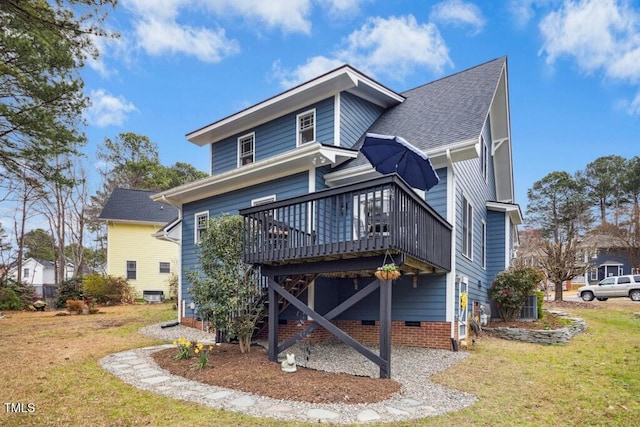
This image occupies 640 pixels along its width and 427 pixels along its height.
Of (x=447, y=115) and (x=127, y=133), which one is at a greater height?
(x=127, y=133)

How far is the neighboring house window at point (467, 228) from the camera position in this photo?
1063 cm

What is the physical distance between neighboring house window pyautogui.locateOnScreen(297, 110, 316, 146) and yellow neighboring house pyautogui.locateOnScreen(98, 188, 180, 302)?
49.3 ft

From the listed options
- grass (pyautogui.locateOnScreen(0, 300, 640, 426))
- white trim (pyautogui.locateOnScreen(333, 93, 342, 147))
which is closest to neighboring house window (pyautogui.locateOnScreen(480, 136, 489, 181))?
white trim (pyautogui.locateOnScreen(333, 93, 342, 147))

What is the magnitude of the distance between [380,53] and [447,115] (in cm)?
1004

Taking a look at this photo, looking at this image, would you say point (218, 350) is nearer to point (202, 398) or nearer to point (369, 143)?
point (202, 398)

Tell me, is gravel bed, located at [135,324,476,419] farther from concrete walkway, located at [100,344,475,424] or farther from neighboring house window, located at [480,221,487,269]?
neighboring house window, located at [480,221,487,269]

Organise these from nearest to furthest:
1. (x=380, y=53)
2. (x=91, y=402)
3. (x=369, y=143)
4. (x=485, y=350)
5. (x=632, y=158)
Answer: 1. (x=91, y=402)
2. (x=369, y=143)
3. (x=485, y=350)
4. (x=380, y=53)
5. (x=632, y=158)

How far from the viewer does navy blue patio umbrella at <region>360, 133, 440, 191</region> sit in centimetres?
748

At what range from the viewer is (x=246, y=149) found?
42.5ft

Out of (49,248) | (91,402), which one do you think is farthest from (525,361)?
(49,248)

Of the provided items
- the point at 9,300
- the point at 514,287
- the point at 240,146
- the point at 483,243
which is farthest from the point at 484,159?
the point at 9,300

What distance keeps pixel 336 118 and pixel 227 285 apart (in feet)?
17.5

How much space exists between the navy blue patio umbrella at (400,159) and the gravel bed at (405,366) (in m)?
3.34

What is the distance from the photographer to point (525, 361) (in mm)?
7918
